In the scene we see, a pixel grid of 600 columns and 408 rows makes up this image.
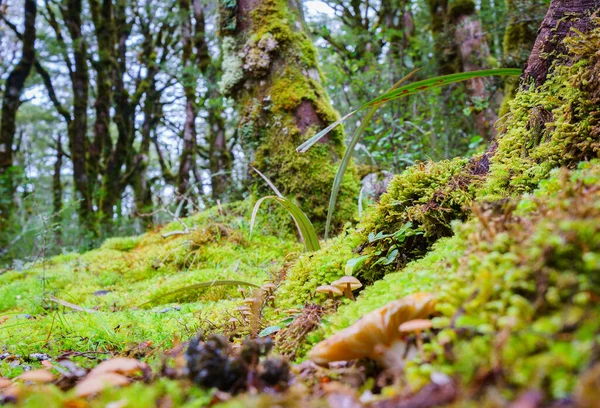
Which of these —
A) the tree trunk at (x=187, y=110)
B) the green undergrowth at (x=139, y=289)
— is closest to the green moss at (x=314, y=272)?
the green undergrowth at (x=139, y=289)

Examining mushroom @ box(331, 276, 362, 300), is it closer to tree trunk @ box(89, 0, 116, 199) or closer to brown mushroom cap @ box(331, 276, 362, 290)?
brown mushroom cap @ box(331, 276, 362, 290)

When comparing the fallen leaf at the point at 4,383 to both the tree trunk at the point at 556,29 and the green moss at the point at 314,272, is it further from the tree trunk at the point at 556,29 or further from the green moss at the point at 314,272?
the tree trunk at the point at 556,29

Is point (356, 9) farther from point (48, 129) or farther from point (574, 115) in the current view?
point (48, 129)

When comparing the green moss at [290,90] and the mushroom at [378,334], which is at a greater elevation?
the green moss at [290,90]

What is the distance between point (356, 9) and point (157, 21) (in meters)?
7.60

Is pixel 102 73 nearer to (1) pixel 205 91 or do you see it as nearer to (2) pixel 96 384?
(1) pixel 205 91

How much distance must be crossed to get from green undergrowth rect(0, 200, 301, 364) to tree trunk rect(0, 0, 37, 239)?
4429 mm

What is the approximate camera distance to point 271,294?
237cm

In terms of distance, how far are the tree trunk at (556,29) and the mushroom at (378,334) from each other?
→ 4.82 ft

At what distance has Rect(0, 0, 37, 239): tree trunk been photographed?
8617mm

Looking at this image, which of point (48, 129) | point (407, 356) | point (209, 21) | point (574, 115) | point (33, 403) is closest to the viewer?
point (33, 403)

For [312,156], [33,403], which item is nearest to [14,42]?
[312,156]

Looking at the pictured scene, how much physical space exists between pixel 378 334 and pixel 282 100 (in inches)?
150

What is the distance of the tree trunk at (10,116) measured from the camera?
8.62m
